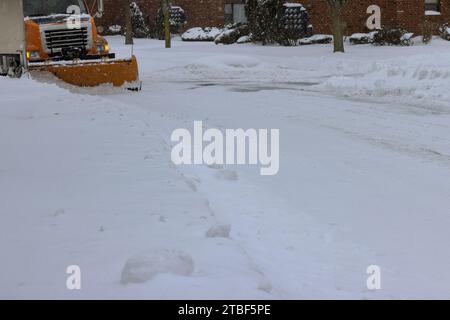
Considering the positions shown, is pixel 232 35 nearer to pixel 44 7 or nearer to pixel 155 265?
pixel 44 7

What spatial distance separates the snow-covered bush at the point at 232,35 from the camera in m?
30.3

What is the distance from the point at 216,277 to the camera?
3.22 m

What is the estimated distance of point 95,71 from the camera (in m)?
13.7

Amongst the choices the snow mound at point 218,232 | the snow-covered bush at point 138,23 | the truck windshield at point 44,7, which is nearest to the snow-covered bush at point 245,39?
the snow-covered bush at point 138,23

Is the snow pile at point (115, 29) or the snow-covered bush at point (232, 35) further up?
the snow pile at point (115, 29)

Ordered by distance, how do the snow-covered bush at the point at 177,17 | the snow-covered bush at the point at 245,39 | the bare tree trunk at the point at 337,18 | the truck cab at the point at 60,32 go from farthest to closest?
A: the snow-covered bush at the point at 177,17 → the snow-covered bush at the point at 245,39 → the bare tree trunk at the point at 337,18 → the truck cab at the point at 60,32

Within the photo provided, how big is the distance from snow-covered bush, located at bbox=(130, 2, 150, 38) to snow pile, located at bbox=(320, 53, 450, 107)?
24.3 meters

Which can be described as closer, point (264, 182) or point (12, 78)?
point (264, 182)

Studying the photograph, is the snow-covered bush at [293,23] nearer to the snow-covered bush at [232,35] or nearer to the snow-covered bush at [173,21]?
the snow-covered bush at [232,35]

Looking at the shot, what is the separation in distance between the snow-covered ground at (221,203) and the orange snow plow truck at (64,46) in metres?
2.35

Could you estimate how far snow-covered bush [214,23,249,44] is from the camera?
3028 cm
